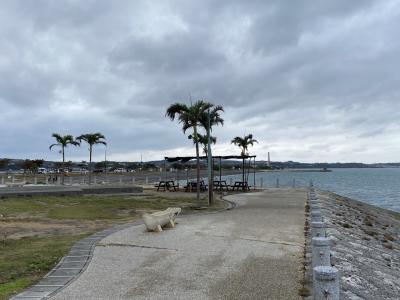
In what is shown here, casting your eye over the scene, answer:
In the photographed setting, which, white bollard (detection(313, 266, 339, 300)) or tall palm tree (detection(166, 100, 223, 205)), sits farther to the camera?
tall palm tree (detection(166, 100, 223, 205))

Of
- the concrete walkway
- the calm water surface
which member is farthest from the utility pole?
the calm water surface

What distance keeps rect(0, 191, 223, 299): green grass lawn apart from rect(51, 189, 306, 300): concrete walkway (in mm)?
838

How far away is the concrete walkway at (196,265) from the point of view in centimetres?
616

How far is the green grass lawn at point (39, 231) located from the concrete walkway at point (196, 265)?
84cm

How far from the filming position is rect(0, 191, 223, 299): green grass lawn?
24.0ft

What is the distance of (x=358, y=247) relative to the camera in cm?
1133

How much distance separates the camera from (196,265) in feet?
25.3

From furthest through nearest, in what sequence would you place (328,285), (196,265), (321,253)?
(196,265) < (321,253) < (328,285)

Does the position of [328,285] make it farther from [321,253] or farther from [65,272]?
[65,272]

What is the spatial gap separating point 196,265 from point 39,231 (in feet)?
20.2

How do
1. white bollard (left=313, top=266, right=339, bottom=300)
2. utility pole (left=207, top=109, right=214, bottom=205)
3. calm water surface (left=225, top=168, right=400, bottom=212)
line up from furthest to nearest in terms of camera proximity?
1. calm water surface (left=225, top=168, right=400, bottom=212)
2. utility pole (left=207, top=109, right=214, bottom=205)
3. white bollard (left=313, top=266, right=339, bottom=300)

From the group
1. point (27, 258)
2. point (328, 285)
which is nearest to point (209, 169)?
point (27, 258)

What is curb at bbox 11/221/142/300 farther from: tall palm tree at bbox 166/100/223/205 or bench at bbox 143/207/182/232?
tall palm tree at bbox 166/100/223/205

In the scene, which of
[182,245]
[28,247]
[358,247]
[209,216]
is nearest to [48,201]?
[209,216]
